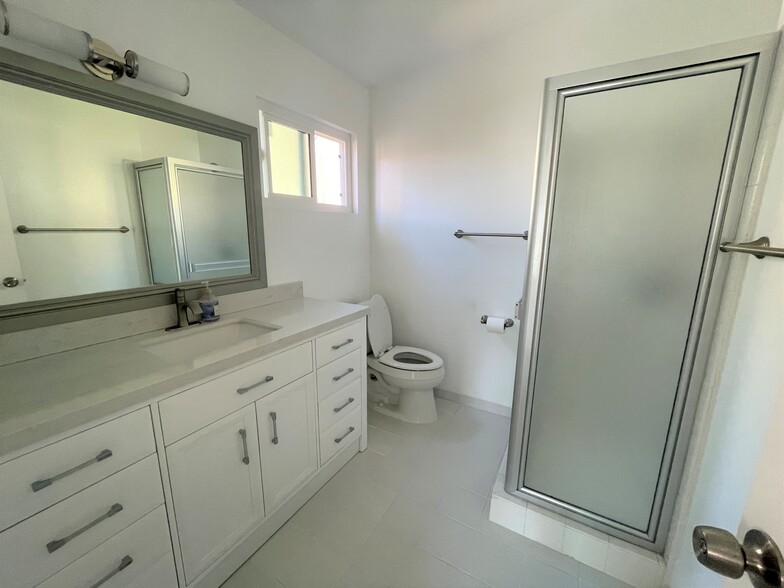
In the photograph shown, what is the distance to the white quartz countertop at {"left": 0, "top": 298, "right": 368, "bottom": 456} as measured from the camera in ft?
2.29

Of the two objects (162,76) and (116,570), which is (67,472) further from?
(162,76)

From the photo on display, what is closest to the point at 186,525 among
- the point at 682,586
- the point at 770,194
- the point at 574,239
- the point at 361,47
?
the point at 682,586

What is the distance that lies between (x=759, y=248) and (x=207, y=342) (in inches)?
70.0

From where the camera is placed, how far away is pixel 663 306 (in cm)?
104

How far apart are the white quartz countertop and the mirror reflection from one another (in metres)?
0.25

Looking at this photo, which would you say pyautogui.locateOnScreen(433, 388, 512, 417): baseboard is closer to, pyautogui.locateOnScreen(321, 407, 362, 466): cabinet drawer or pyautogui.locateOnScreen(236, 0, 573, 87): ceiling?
pyautogui.locateOnScreen(321, 407, 362, 466): cabinet drawer

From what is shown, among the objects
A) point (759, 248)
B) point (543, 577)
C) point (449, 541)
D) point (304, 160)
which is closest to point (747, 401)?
point (759, 248)

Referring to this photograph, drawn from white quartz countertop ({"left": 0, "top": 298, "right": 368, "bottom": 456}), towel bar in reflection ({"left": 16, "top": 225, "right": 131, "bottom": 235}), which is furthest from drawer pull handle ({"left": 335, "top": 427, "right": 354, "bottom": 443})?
towel bar in reflection ({"left": 16, "top": 225, "right": 131, "bottom": 235})

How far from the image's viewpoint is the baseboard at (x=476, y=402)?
→ 2268mm

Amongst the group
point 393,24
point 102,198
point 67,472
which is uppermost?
point 393,24

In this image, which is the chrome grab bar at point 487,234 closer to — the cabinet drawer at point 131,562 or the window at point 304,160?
the window at point 304,160

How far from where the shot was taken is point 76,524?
763 mm

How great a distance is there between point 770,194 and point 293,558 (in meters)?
1.96

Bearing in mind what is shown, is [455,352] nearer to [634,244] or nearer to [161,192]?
[634,244]
